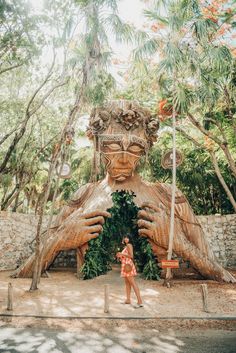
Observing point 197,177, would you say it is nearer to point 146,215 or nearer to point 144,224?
point 146,215

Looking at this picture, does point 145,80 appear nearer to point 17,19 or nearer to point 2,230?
point 17,19

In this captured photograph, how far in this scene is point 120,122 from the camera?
11938mm

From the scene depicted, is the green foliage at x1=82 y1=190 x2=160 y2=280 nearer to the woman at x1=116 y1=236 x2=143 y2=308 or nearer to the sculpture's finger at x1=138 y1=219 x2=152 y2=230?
the sculpture's finger at x1=138 y1=219 x2=152 y2=230

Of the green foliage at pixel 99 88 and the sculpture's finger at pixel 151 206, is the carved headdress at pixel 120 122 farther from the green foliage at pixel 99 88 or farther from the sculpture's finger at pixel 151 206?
the sculpture's finger at pixel 151 206

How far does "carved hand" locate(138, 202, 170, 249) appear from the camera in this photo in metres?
10.8

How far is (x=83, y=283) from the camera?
10383mm

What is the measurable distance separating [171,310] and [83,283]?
12.0 feet

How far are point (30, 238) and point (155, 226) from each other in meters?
6.43

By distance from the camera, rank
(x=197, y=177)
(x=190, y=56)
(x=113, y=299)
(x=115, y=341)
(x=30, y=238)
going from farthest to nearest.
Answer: (x=197, y=177), (x=30, y=238), (x=190, y=56), (x=113, y=299), (x=115, y=341)

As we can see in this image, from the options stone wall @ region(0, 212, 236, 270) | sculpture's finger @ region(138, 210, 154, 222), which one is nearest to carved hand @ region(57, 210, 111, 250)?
sculpture's finger @ region(138, 210, 154, 222)

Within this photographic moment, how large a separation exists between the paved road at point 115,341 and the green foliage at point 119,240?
15.1ft

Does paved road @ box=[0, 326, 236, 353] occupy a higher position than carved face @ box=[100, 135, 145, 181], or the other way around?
carved face @ box=[100, 135, 145, 181]

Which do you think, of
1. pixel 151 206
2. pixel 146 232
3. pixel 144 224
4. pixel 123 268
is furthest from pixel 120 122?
pixel 123 268

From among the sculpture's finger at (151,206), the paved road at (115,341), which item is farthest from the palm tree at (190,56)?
the paved road at (115,341)
